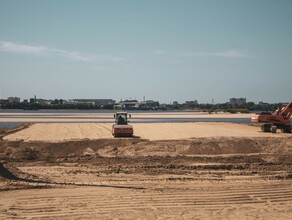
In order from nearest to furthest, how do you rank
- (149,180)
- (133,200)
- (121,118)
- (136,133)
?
(133,200) < (149,180) < (121,118) < (136,133)

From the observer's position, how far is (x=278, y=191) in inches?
480

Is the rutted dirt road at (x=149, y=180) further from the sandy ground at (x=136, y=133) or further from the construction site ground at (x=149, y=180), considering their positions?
the sandy ground at (x=136, y=133)

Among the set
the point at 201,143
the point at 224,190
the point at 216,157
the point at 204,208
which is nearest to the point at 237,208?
the point at 204,208

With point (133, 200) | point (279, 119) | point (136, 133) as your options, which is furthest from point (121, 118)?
point (133, 200)

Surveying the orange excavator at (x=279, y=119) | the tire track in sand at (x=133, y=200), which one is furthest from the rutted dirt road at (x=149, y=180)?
the orange excavator at (x=279, y=119)

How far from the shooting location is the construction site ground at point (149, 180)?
1002cm

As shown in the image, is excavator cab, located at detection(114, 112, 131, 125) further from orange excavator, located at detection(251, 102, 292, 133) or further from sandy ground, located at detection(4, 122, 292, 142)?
orange excavator, located at detection(251, 102, 292, 133)

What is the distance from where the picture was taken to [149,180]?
13.8 m

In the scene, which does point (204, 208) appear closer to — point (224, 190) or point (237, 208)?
point (237, 208)

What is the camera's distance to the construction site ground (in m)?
10.0

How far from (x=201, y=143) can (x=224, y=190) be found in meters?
10.2

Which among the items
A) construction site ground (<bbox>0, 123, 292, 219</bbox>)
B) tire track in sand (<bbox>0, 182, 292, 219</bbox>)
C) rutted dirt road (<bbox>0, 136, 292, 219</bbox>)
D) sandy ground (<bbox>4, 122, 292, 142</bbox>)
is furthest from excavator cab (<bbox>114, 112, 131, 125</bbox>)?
tire track in sand (<bbox>0, 182, 292, 219</bbox>)

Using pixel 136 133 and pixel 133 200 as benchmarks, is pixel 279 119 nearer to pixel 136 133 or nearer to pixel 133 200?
pixel 136 133

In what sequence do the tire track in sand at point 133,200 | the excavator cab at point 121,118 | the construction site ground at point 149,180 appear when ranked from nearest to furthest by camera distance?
the tire track in sand at point 133,200
the construction site ground at point 149,180
the excavator cab at point 121,118
